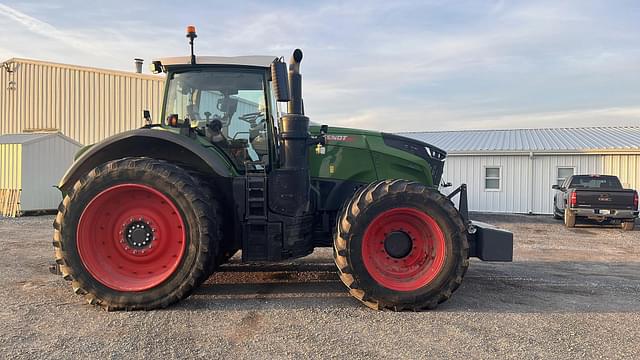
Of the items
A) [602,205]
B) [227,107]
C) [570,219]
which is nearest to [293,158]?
[227,107]

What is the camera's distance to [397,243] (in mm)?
4867

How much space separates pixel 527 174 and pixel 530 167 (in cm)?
30

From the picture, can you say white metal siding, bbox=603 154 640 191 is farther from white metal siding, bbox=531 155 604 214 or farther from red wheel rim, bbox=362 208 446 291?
red wheel rim, bbox=362 208 446 291

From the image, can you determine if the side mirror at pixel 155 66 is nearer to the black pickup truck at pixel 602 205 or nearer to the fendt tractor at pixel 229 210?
the fendt tractor at pixel 229 210

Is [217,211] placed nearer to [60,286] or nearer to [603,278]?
[60,286]

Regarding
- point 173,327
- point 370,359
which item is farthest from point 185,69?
point 370,359

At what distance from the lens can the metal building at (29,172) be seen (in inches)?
592

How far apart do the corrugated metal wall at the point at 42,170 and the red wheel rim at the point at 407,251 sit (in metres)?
13.6

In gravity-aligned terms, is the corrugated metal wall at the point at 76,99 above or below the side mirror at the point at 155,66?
above

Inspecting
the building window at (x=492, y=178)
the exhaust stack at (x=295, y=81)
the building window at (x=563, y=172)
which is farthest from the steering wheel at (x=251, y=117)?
the building window at (x=563, y=172)

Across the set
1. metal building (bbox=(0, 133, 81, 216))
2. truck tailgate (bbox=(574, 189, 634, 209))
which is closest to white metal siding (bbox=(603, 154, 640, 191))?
truck tailgate (bbox=(574, 189, 634, 209))

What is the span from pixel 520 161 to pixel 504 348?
652 inches

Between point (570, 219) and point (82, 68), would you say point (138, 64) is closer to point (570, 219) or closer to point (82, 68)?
point (82, 68)

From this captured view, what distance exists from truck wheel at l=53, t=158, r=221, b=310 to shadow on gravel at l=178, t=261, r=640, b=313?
1.62 ft
